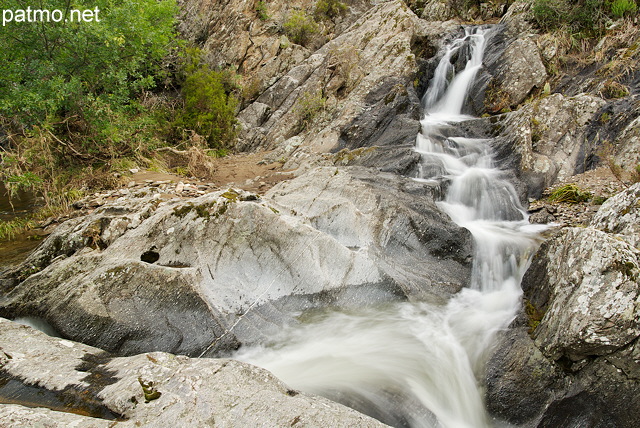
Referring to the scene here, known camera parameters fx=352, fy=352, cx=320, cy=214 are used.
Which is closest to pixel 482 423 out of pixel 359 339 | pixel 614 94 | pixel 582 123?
pixel 359 339

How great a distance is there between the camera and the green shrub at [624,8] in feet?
37.0

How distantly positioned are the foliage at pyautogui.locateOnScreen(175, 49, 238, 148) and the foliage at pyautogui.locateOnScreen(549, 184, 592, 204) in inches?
484

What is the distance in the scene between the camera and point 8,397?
2.86 m

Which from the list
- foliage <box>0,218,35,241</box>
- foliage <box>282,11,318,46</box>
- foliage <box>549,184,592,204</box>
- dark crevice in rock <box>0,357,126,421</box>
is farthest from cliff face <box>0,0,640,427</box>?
foliage <box>282,11,318,46</box>

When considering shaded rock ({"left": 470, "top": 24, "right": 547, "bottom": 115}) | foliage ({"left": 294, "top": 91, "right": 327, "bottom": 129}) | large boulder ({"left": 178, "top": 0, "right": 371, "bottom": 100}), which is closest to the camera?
shaded rock ({"left": 470, "top": 24, "right": 547, "bottom": 115})

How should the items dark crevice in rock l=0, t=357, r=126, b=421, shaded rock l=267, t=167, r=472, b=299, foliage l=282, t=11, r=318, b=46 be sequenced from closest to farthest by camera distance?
1. dark crevice in rock l=0, t=357, r=126, b=421
2. shaded rock l=267, t=167, r=472, b=299
3. foliage l=282, t=11, r=318, b=46

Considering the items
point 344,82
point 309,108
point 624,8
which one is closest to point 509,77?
point 624,8

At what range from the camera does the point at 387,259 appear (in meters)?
6.00

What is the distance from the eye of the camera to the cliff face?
3.52 m

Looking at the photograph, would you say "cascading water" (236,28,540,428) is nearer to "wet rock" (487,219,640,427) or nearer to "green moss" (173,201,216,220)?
"wet rock" (487,219,640,427)

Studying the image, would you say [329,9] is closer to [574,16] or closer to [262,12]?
[262,12]

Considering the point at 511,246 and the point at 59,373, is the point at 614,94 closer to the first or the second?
the point at 511,246

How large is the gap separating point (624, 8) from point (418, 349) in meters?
13.7

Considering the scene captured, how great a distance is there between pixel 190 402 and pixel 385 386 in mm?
2246
